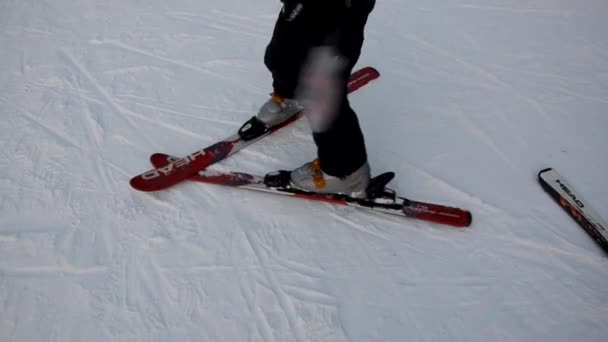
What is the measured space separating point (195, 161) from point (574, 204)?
1.97 m

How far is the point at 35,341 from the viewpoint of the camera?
64.4 inches

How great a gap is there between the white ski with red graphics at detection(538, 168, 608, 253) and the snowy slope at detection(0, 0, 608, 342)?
0.16 feet

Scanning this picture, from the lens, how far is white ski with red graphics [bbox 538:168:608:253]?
2.12m

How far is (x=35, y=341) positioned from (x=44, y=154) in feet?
3.32

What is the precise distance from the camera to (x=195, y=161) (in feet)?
7.36

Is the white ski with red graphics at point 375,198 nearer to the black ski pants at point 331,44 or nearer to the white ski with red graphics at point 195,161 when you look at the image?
the white ski with red graphics at point 195,161

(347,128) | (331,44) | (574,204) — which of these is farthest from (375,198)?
(574,204)

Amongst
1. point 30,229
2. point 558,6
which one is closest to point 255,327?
point 30,229

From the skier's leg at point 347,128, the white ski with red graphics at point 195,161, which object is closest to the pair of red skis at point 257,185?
the white ski with red graphics at point 195,161

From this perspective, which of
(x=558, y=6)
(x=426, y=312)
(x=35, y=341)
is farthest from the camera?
(x=558, y=6)

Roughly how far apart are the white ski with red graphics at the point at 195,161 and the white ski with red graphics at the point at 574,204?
1423 millimetres

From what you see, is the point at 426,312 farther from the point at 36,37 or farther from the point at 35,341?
the point at 36,37

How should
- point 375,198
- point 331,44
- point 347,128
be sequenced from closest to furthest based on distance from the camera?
point 331,44 < point 347,128 < point 375,198

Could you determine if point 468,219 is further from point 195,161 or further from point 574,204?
point 195,161
